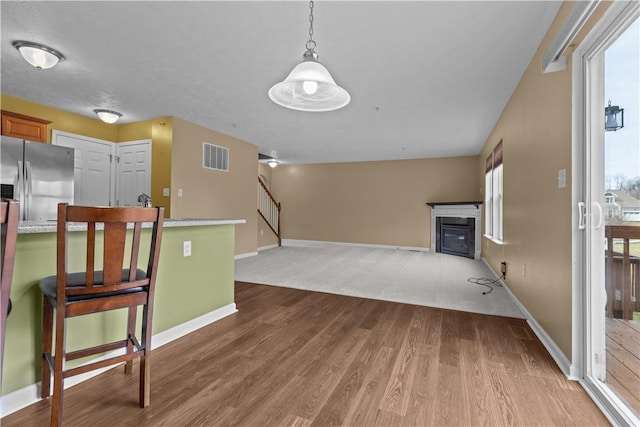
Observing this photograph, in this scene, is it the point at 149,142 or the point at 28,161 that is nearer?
the point at 28,161

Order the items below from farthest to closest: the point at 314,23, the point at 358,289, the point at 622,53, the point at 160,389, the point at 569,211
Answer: the point at 358,289 < the point at 314,23 < the point at 569,211 < the point at 160,389 < the point at 622,53

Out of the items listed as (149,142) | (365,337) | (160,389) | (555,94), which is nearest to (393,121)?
(555,94)

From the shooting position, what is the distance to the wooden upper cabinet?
11.7 feet

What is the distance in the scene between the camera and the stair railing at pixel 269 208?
8367 millimetres

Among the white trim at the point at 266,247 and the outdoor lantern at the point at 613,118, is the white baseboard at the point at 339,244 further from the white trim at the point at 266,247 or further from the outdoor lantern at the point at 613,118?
the outdoor lantern at the point at 613,118

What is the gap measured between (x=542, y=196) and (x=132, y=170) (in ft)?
18.8

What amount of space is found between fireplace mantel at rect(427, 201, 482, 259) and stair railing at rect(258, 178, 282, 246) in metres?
4.35

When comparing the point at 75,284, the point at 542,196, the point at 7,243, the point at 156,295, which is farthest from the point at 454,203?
the point at 7,243

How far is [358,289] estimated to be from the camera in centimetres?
385

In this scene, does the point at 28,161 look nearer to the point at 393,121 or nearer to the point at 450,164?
the point at 393,121

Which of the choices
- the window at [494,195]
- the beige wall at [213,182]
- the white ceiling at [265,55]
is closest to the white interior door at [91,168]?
the white ceiling at [265,55]

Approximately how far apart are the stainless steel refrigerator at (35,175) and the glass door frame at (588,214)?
217 inches

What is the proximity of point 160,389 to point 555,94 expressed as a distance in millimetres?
3291

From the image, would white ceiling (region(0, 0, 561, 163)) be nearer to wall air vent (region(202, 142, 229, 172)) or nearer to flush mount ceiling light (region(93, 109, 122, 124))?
flush mount ceiling light (region(93, 109, 122, 124))
